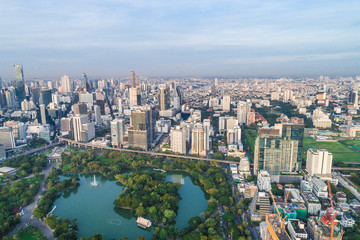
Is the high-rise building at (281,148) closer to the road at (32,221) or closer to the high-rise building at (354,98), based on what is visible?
the road at (32,221)

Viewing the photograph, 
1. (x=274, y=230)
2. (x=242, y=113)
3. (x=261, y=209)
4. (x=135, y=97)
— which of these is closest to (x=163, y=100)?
(x=135, y=97)

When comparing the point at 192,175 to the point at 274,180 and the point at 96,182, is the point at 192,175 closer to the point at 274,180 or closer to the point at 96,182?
the point at 274,180

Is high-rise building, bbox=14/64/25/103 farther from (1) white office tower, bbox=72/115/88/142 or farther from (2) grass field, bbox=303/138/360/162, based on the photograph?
(2) grass field, bbox=303/138/360/162

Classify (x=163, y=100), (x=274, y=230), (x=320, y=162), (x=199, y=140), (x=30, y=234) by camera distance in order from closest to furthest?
1. (x=274, y=230)
2. (x=30, y=234)
3. (x=320, y=162)
4. (x=199, y=140)
5. (x=163, y=100)

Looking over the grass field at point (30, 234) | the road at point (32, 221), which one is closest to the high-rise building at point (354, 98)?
the road at point (32, 221)

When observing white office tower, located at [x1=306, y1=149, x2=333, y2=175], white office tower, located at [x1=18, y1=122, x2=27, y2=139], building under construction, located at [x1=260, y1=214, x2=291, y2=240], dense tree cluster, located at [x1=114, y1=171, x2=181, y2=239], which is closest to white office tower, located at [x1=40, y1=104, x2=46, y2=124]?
white office tower, located at [x1=18, y1=122, x2=27, y2=139]

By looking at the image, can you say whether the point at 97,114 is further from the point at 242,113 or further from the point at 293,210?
the point at 293,210
